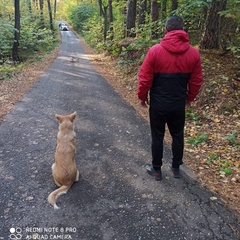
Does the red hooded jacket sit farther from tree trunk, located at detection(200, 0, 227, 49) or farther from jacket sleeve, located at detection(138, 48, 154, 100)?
tree trunk, located at detection(200, 0, 227, 49)

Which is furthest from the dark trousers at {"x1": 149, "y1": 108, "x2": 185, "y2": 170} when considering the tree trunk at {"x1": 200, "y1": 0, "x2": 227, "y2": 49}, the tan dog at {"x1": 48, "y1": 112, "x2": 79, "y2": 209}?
the tree trunk at {"x1": 200, "y1": 0, "x2": 227, "y2": 49}

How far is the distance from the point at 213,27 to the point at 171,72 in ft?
22.1

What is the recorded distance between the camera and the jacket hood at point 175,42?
3.27m

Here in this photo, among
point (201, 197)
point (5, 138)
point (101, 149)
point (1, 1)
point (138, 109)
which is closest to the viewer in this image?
point (201, 197)

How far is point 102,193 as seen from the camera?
3727 mm

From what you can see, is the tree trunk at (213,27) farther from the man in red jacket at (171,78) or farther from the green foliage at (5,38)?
the green foliage at (5,38)

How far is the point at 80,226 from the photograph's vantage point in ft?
10.2

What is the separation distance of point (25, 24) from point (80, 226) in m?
24.7

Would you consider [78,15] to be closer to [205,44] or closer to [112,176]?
Answer: [205,44]

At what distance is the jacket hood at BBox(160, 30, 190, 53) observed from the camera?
3270 mm

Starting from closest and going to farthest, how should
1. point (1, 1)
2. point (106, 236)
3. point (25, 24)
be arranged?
point (106, 236) < point (1, 1) < point (25, 24)

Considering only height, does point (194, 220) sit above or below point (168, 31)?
below

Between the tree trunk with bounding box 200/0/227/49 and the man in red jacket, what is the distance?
6.34m

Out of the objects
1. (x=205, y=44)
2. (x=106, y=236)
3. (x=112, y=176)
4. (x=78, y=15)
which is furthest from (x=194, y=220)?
(x=78, y=15)
